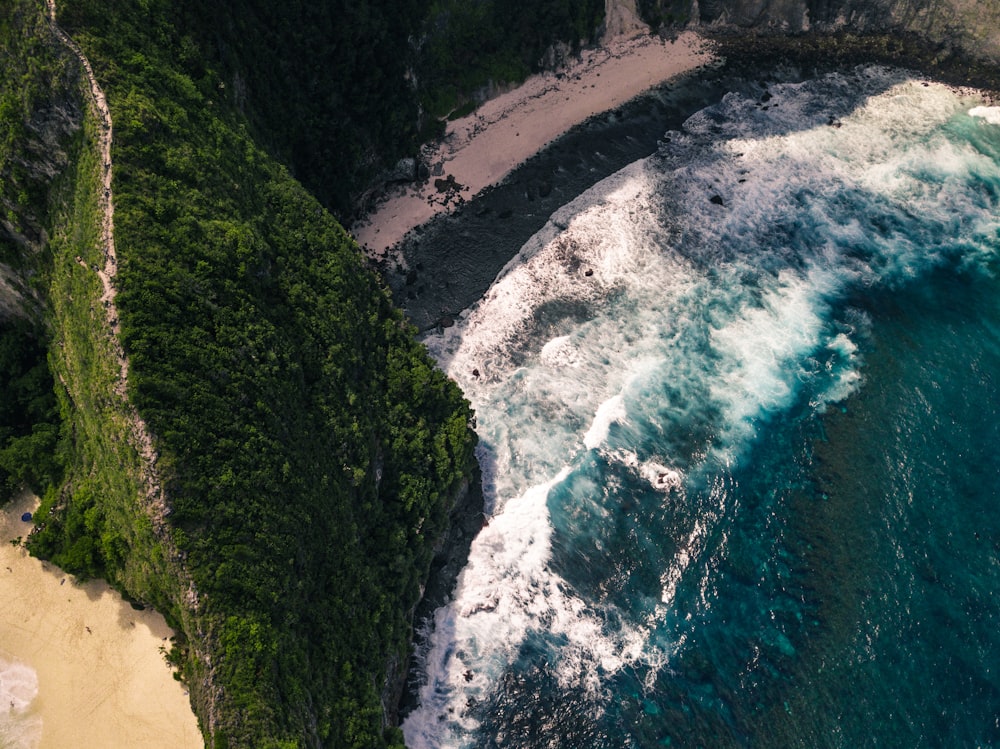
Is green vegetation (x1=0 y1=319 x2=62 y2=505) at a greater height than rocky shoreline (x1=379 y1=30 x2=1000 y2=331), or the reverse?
green vegetation (x1=0 y1=319 x2=62 y2=505)

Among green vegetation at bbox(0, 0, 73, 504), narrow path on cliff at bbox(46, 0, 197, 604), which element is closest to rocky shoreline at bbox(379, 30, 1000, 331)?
narrow path on cliff at bbox(46, 0, 197, 604)

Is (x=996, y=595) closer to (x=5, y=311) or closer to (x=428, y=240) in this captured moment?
(x=428, y=240)

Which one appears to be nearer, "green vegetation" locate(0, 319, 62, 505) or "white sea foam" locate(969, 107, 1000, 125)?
"green vegetation" locate(0, 319, 62, 505)

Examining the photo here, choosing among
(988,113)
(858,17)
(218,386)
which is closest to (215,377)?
(218,386)

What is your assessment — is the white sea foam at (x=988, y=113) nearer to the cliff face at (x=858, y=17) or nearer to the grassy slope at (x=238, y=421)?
the cliff face at (x=858, y=17)

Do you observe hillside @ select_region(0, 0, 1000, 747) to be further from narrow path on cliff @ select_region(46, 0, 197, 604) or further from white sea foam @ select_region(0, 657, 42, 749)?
white sea foam @ select_region(0, 657, 42, 749)

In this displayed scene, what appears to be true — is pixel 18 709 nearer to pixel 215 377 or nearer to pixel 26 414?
pixel 26 414
